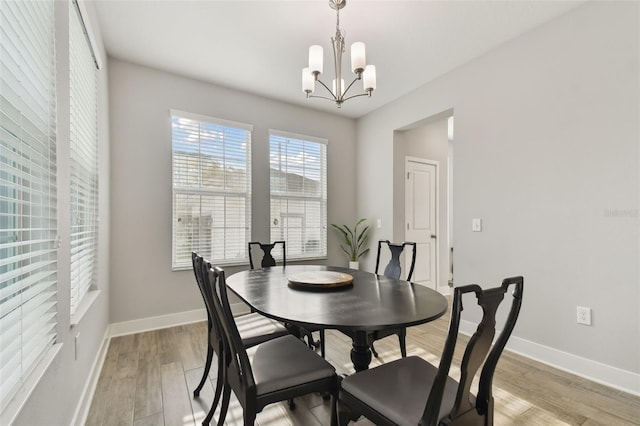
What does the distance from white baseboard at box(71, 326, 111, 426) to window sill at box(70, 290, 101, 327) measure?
479 mm

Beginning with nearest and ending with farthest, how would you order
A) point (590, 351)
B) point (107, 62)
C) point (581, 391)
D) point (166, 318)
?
1. point (581, 391)
2. point (590, 351)
3. point (107, 62)
4. point (166, 318)

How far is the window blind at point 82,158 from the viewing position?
1733 mm

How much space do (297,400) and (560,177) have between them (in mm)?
2654

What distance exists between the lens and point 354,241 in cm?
468

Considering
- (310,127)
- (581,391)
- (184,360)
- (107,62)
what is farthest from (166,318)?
(581,391)

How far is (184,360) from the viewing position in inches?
99.4

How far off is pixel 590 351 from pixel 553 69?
226 cm

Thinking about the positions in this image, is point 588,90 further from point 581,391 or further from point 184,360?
point 184,360

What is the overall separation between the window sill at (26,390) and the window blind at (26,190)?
2 cm

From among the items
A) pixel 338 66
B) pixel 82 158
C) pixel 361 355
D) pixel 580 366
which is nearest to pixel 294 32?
pixel 338 66

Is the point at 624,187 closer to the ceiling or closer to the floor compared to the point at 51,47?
closer to the floor

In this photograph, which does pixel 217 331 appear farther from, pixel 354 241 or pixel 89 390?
pixel 354 241

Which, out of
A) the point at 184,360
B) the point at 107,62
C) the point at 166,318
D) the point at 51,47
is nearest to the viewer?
the point at 51,47

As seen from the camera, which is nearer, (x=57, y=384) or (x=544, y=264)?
(x=57, y=384)
